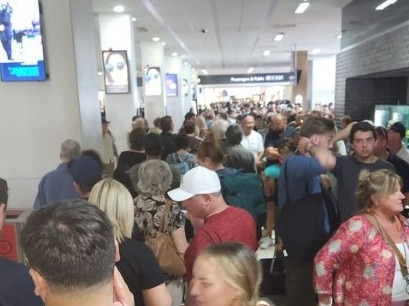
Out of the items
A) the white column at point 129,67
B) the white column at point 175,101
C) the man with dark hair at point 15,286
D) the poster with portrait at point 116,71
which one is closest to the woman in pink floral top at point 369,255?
the man with dark hair at point 15,286

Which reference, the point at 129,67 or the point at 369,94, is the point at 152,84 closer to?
the point at 129,67

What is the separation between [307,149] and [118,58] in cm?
579

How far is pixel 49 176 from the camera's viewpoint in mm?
3680

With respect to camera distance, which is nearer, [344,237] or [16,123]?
[344,237]

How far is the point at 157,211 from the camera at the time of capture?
290 centimetres

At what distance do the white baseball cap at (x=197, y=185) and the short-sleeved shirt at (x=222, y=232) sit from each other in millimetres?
155

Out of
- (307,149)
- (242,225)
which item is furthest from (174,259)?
(307,149)

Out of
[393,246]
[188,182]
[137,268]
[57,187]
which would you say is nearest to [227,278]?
[137,268]

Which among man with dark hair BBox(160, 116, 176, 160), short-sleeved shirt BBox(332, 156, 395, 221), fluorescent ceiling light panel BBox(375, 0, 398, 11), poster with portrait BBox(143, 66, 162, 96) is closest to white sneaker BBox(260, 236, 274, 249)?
man with dark hair BBox(160, 116, 176, 160)

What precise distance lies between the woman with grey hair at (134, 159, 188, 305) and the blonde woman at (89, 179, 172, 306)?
1.98 ft

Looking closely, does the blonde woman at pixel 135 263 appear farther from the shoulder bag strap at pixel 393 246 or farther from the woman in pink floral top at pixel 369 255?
the shoulder bag strap at pixel 393 246

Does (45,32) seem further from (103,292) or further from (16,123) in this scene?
(103,292)

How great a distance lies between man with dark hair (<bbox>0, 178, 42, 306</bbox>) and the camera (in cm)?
164

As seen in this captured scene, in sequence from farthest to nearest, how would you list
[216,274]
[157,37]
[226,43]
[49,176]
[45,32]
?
[226,43], [157,37], [45,32], [49,176], [216,274]
